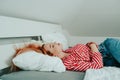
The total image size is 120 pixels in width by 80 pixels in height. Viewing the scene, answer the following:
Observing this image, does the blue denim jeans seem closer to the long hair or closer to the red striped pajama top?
the red striped pajama top

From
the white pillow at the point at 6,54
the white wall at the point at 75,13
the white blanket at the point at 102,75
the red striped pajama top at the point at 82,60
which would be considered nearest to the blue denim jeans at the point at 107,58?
the red striped pajama top at the point at 82,60

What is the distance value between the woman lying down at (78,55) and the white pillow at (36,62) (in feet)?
0.27

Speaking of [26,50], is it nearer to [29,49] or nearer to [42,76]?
[29,49]

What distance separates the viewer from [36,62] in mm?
1317

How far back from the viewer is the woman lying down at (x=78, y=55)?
1.43m

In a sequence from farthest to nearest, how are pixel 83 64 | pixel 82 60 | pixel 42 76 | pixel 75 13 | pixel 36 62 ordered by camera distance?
1. pixel 75 13
2. pixel 82 60
3. pixel 83 64
4. pixel 36 62
5. pixel 42 76

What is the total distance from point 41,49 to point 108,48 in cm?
60

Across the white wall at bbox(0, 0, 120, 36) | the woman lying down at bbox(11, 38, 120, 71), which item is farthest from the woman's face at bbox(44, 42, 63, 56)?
the white wall at bbox(0, 0, 120, 36)

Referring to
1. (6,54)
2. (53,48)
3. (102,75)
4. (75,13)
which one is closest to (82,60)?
(53,48)

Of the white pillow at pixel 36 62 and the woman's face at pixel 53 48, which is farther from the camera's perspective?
the woman's face at pixel 53 48

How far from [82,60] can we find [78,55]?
6 centimetres

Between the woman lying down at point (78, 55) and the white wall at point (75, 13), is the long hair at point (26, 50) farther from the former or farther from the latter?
the white wall at point (75, 13)

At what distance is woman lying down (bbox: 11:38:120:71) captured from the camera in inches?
56.5

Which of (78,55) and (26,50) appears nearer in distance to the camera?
(26,50)
